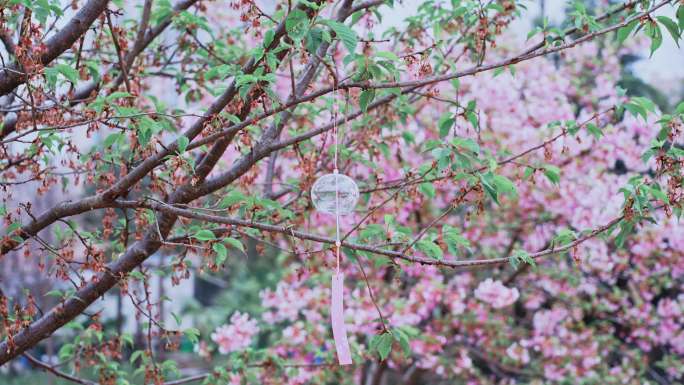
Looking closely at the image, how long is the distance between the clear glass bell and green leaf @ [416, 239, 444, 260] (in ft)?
0.71

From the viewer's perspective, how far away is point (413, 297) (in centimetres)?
410

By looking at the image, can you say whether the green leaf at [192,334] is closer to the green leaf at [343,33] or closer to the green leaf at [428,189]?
the green leaf at [428,189]

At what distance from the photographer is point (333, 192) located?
1737mm

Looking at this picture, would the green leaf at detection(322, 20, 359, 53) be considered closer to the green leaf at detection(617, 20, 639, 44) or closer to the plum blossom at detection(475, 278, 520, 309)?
the green leaf at detection(617, 20, 639, 44)

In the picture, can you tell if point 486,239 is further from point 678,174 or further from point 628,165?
point 678,174

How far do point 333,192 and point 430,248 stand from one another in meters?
0.29

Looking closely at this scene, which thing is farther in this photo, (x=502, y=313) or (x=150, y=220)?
(x=502, y=313)

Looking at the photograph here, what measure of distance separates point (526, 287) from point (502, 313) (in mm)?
485

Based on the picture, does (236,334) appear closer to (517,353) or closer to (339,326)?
(517,353)

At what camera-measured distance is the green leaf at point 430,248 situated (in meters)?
1.79

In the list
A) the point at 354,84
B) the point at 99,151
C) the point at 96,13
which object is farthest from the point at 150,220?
the point at 354,84

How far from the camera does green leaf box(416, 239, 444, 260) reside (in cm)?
179

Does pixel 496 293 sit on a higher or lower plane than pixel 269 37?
higher

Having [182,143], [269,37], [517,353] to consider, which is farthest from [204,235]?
[517,353]
